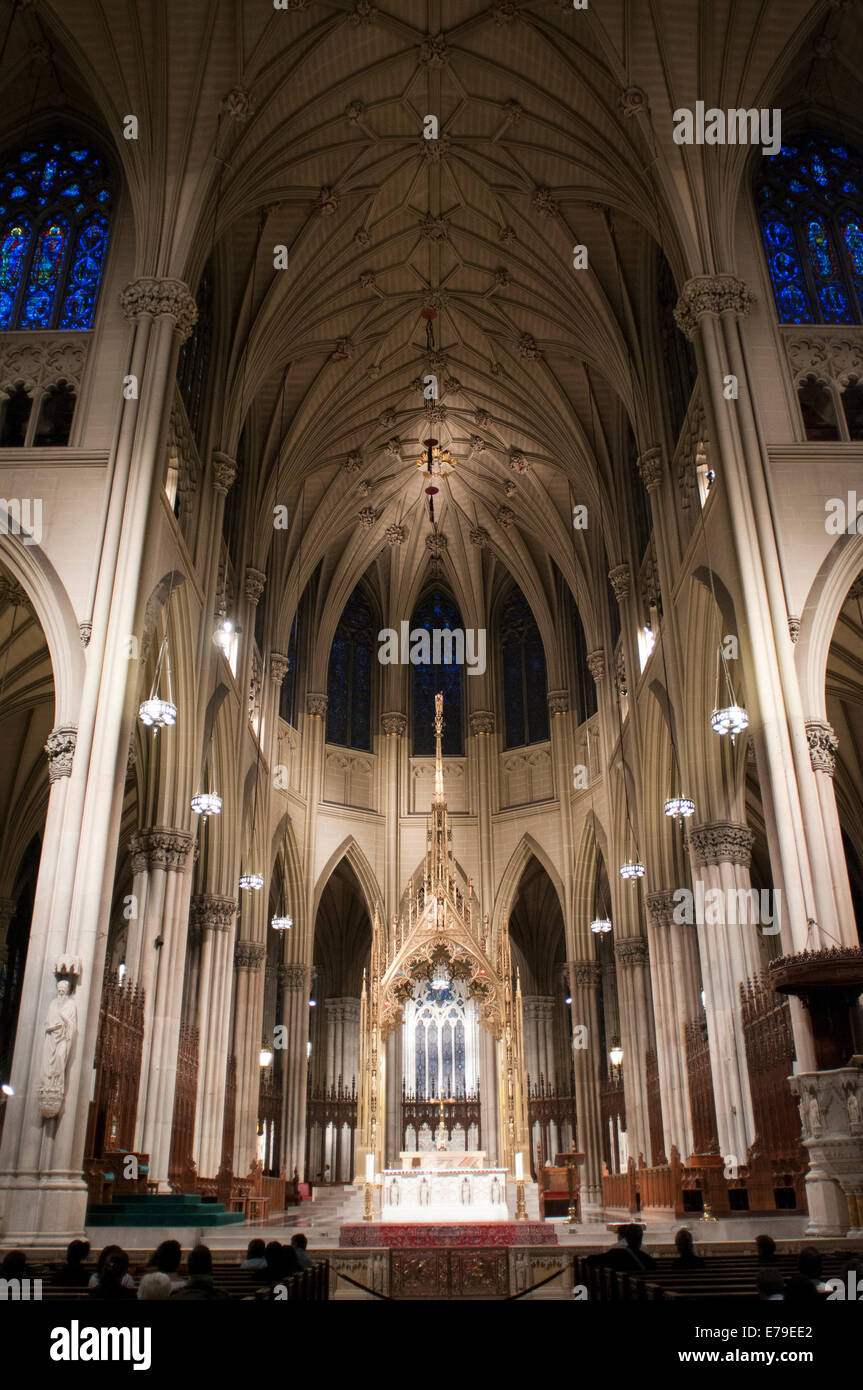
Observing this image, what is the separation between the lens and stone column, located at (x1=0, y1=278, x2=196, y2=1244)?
1212 centimetres

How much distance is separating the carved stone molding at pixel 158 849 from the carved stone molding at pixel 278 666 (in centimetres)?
989

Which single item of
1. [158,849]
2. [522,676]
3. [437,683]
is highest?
[437,683]

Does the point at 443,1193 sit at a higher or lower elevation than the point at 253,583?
lower

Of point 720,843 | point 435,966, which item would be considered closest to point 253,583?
point 435,966

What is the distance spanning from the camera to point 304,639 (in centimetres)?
3288

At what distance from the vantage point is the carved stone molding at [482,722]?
110ft

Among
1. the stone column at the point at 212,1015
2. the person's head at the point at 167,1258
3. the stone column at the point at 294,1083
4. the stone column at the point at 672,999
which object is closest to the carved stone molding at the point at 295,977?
the stone column at the point at 294,1083

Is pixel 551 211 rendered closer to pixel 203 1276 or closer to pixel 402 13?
pixel 402 13

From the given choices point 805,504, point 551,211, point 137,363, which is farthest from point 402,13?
point 805,504

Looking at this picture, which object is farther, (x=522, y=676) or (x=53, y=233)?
(x=522, y=676)

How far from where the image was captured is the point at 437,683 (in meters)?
35.5

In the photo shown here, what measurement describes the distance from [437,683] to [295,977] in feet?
34.5

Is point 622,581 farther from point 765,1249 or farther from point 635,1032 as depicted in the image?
point 765,1249

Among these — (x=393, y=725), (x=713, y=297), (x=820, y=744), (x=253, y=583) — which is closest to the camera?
(x=820, y=744)
